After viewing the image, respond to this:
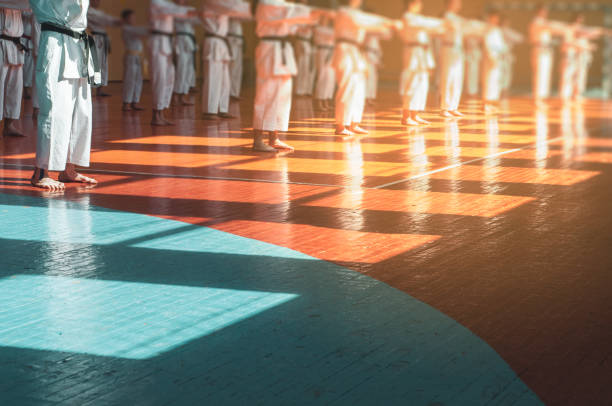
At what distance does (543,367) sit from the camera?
2367 mm

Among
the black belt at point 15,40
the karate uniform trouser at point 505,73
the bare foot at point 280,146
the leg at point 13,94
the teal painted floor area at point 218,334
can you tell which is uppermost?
the karate uniform trouser at point 505,73

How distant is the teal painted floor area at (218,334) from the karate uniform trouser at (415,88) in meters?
6.69

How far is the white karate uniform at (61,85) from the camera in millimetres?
5012

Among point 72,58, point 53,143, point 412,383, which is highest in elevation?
point 72,58

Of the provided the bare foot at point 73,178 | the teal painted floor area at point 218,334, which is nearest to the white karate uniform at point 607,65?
the bare foot at point 73,178

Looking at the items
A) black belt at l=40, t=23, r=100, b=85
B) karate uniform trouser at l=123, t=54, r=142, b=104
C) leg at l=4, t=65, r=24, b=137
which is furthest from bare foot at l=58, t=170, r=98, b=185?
karate uniform trouser at l=123, t=54, r=142, b=104

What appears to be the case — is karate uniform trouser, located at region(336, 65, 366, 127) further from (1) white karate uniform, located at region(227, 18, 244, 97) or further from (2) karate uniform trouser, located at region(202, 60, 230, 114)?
(1) white karate uniform, located at region(227, 18, 244, 97)

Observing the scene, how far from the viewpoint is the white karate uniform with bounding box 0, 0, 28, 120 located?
7445mm

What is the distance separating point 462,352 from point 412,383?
0.99 ft

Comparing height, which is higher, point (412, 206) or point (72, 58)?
point (72, 58)

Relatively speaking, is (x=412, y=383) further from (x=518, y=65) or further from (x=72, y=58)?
(x=518, y=65)

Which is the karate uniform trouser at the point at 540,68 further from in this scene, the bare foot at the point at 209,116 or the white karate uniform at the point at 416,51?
the bare foot at the point at 209,116

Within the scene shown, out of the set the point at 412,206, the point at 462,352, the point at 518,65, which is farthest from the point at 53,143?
the point at 518,65

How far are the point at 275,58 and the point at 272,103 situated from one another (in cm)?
39
